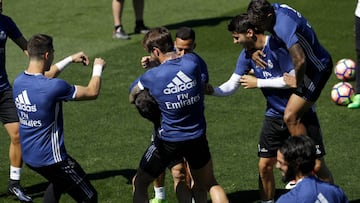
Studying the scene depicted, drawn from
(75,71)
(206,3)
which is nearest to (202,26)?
(206,3)

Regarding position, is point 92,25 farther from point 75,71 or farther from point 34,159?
point 34,159

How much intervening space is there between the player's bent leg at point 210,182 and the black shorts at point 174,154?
7cm

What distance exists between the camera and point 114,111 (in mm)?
14633

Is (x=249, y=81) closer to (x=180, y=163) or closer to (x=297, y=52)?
(x=297, y=52)

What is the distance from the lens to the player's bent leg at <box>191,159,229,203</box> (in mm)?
9680

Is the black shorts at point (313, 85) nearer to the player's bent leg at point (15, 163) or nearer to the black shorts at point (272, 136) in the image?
the black shorts at point (272, 136)

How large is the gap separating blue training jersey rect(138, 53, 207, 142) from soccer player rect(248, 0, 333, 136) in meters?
0.94

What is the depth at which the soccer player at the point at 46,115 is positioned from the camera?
932 centimetres

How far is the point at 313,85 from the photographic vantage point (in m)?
10.2

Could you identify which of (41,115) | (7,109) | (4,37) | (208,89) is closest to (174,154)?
(208,89)

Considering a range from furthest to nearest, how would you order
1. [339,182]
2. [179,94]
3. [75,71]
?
[75,71], [339,182], [179,94]

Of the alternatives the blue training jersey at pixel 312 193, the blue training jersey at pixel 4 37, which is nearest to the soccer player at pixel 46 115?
the blue training jersey at pixel 4 37

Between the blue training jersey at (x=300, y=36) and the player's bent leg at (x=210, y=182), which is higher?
the blue training jersey at (x=300, y=36)

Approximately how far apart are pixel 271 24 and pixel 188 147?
5.53ft
